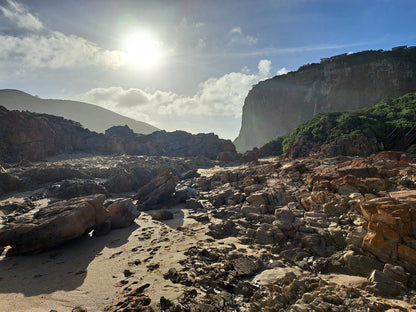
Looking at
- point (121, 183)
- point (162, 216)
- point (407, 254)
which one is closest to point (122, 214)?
point (162, 216)

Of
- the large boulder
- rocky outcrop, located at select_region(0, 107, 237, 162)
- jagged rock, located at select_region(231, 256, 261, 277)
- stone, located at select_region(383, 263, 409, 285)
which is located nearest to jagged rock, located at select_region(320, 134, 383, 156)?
stone, located at select_region(383, 263, 409, 285)

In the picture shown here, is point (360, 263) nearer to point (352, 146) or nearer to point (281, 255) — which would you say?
point (281, 255)

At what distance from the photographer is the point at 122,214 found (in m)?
Result: 10.3

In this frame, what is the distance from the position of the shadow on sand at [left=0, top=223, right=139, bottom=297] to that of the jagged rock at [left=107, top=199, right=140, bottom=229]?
129 cm

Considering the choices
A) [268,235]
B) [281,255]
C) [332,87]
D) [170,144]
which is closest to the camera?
[281,255]

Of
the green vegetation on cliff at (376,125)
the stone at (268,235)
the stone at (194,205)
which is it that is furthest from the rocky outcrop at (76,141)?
the stone at (268,235)

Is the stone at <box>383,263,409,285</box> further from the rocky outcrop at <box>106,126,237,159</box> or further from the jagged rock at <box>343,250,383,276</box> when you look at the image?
the rocky outcrop at <box>106,126,237,159</box>

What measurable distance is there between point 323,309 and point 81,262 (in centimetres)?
710

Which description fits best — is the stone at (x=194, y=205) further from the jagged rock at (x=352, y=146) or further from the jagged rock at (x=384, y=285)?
the jagged rock at (x=352, y=146)

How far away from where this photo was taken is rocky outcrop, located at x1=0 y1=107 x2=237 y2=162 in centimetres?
3181

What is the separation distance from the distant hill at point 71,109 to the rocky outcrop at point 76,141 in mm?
134593

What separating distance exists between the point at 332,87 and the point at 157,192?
6517cm

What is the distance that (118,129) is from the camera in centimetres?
6028

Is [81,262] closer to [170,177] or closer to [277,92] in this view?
[170,177]
